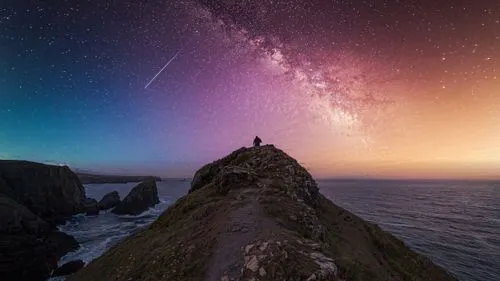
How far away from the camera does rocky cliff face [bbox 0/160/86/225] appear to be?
81688mm

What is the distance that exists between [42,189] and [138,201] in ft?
92.5

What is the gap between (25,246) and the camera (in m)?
45.9

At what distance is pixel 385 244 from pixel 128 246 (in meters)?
22.3

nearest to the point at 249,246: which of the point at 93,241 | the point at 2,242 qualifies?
the point at 2,242

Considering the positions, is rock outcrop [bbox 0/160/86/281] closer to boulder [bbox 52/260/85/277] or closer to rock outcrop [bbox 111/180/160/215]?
boulder [bbox 52/260/85/277]

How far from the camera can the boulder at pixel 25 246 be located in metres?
40.5

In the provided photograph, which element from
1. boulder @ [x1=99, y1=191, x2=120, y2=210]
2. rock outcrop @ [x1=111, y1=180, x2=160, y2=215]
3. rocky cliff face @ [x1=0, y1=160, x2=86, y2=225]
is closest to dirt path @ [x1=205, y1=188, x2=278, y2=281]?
rocky cliff face @ [x1=0, y1=160, x2=86, y2=225]

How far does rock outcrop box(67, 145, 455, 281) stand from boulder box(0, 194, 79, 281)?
87.9 ft

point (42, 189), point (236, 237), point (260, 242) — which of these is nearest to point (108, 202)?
point (42, 189)

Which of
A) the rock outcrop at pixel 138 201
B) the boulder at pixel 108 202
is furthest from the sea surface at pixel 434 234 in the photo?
the boulder at pixel 108 202

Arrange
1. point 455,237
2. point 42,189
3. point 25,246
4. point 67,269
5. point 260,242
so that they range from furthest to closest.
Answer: point 42,189, point 455,237, point 25,246, point 67,269, point 260,242

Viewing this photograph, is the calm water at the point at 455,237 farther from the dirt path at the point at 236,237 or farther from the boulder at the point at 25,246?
the boulder at the point at 25,246

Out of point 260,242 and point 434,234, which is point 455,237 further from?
point 260,242

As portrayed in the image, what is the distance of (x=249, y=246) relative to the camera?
484 inches
